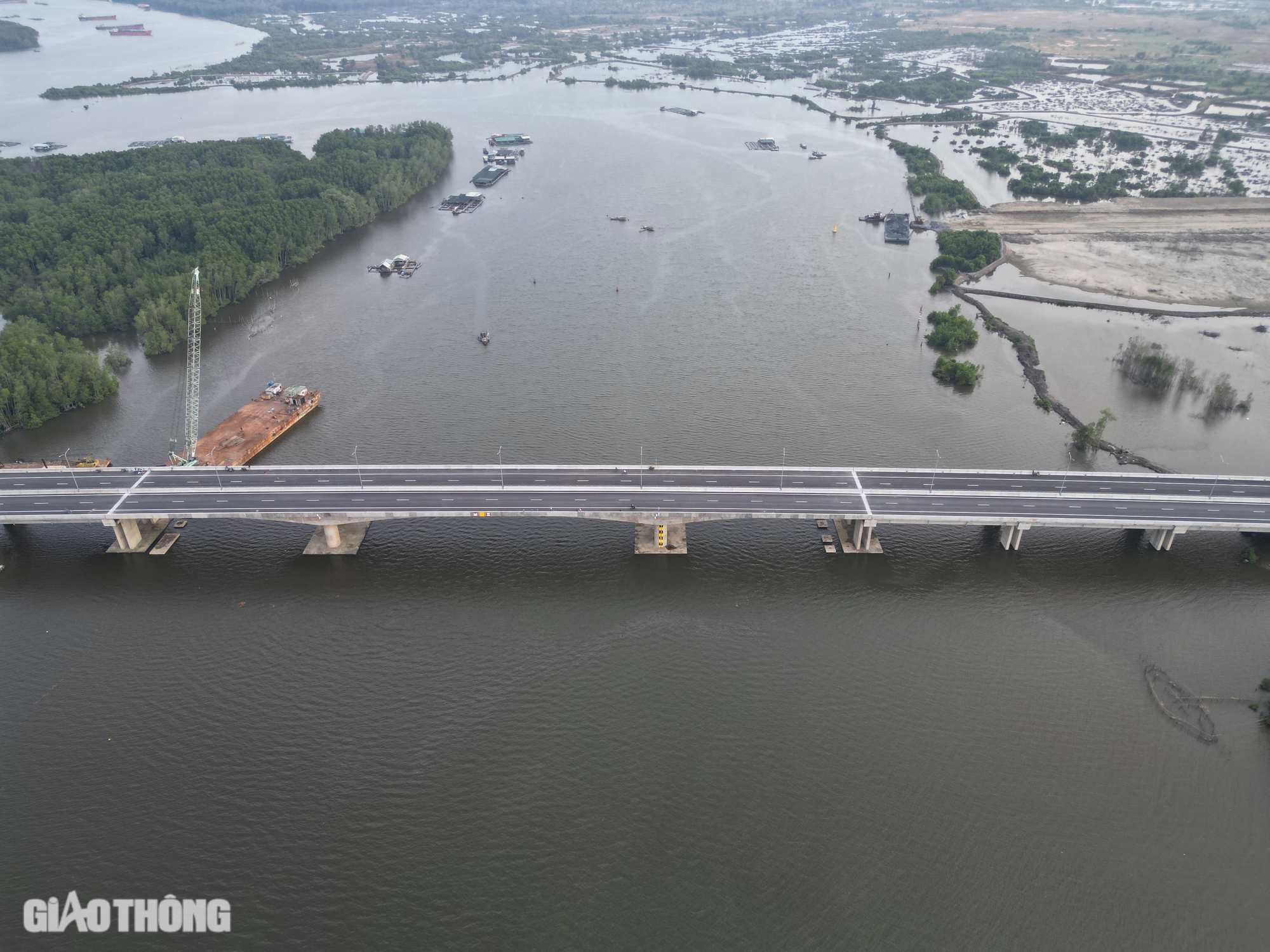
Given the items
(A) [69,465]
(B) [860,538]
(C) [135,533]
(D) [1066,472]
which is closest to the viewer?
(B) [860,538]

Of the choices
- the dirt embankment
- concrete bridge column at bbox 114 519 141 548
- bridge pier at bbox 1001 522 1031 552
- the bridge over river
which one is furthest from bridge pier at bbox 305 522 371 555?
the dirt embankment

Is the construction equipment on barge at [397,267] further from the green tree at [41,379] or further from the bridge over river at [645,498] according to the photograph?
the bridge over river at [645,498]

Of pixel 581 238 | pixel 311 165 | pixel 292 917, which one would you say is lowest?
pixel 292 917

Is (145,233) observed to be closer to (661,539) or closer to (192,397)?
(192,397)

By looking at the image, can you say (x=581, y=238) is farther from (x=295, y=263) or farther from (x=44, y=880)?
(x=44, y=880)

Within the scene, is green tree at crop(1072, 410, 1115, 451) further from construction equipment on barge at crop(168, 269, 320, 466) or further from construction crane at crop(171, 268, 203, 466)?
construction crane at crop(171, 268, 203, 466)

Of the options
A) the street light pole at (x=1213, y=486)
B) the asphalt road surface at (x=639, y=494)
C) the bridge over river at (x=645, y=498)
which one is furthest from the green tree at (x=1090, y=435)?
the street light pole at (x=1213, y=486)

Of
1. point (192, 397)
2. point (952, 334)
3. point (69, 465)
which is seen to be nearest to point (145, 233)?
point (192, 397)

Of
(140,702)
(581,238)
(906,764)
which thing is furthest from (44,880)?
(581,238)
